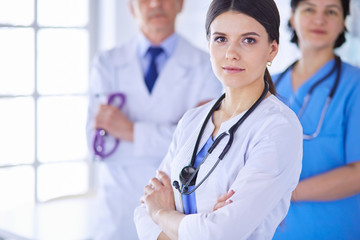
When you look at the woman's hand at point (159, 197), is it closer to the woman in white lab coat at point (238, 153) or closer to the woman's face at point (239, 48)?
the woman in white lab coat at point (238, 153)

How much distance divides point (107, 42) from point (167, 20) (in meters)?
1.22

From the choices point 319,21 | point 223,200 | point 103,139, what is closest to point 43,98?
point 103,139

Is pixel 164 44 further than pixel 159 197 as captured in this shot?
Yes

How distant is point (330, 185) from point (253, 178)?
2.28 ft

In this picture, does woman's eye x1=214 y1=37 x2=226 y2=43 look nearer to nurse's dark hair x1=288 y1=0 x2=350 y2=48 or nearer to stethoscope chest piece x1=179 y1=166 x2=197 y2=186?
stethoscope chest piece x1=179 y1=166 x2=197 y2=186

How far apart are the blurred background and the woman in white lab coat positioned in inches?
62.2

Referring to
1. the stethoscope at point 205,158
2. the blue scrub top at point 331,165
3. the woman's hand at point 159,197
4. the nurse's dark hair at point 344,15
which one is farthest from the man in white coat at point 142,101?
the stethoscope at point 205,158

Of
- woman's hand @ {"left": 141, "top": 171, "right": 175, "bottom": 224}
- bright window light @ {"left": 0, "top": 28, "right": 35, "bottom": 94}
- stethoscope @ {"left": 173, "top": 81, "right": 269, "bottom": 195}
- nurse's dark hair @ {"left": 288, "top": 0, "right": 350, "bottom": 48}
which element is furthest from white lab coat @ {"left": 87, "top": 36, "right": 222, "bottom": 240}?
bright window light @ {"left": 0, "top": 28, "right": 35, "bottom": 94}

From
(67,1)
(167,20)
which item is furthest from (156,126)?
(67,1)

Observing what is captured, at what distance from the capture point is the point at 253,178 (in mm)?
1049

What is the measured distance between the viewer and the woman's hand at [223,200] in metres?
1.06

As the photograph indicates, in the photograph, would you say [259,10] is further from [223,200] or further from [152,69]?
[152,69]

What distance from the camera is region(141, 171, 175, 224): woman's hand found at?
123 cm

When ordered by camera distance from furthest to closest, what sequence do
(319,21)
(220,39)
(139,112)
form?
(139,112) → (319,21) → (220,39)
